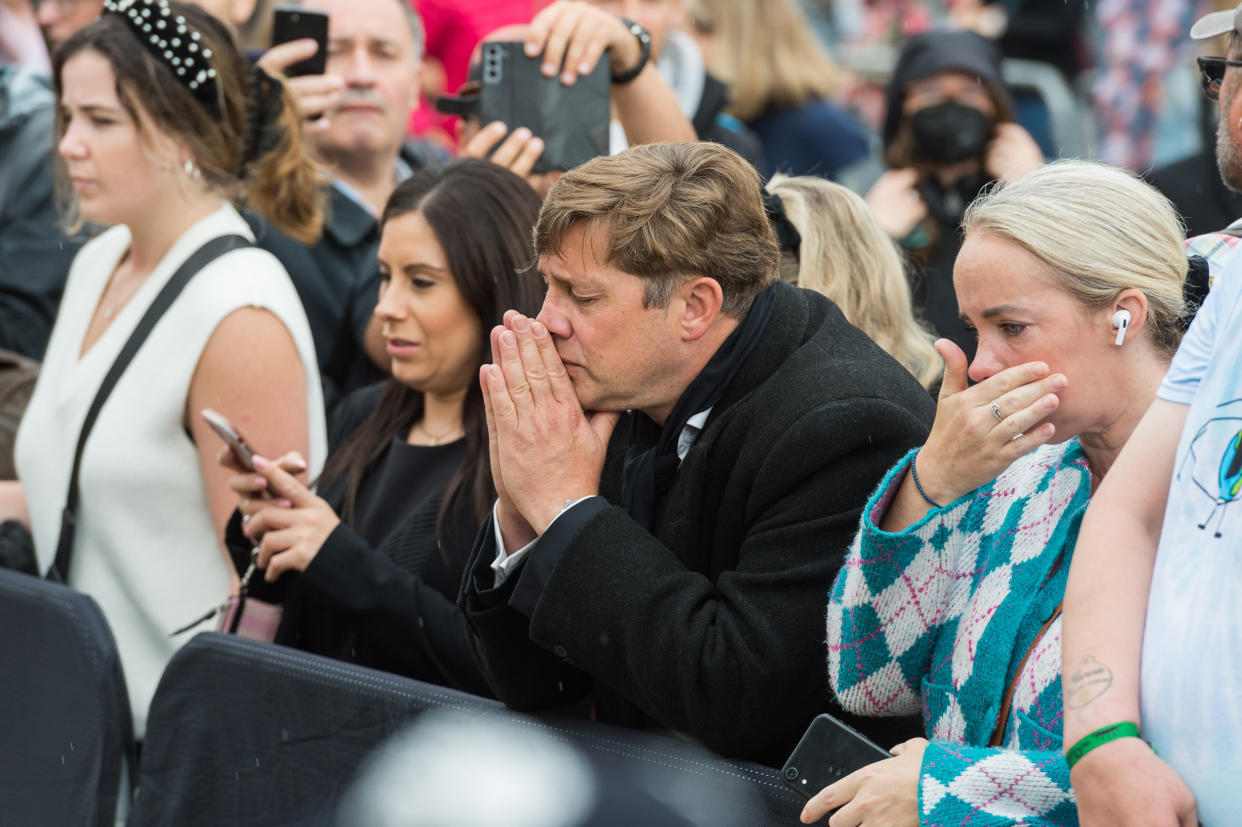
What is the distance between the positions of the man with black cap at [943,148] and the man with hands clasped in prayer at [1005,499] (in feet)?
7.47

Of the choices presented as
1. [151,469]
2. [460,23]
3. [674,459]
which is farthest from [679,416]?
[460,23]

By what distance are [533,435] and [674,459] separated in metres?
0.24

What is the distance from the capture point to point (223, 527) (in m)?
3.39

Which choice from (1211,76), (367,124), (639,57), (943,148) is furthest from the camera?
(367,124)

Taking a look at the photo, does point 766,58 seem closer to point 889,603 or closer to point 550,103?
point 550,103

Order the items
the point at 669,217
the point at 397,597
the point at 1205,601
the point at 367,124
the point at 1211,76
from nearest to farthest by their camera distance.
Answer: the point at 1205,601 < the point at 1211,76 < the point at 669,217 < the point at 397,597 < the point at 367,124

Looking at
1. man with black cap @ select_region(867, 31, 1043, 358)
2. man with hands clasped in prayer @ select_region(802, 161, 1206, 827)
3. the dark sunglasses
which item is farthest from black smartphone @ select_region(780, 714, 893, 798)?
man with black cap @ select_region(867, 31, 1043, 358)

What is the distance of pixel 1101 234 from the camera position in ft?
6.85

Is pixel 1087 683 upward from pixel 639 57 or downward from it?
downward

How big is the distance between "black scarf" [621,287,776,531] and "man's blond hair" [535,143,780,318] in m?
0.04

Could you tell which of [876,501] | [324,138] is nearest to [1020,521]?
[876,501]

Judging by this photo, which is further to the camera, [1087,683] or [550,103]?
[550,103]

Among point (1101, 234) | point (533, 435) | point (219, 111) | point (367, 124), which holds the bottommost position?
point (367, 124)

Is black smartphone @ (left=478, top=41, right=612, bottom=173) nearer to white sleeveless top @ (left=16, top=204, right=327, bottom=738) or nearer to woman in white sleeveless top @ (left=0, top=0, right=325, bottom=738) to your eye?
woman in white sleeveless top @ (left=0, top=0, right=325, bottom=738)
